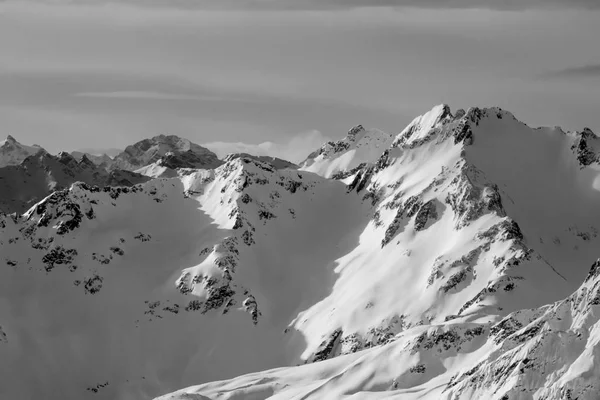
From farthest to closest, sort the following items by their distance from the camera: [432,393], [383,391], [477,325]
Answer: [477,325] → [383,391] → [432,393]

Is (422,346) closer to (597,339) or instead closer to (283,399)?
(283,399)

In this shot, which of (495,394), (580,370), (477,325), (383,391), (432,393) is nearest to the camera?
(580,370)

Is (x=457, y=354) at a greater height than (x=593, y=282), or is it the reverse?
(x=593, y=282)

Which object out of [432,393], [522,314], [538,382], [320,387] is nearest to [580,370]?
[538,382]

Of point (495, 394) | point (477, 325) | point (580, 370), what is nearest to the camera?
point (580, 370)

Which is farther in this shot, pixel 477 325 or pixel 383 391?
pixel 477 325

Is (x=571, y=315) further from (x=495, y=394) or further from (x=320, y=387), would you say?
A: (x=320, y=387)

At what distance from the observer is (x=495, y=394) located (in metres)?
130

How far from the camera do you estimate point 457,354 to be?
185375mm

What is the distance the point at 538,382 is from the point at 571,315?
1563 centimetres

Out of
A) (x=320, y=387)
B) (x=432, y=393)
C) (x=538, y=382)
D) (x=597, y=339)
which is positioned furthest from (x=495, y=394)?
(x=320, y=387)

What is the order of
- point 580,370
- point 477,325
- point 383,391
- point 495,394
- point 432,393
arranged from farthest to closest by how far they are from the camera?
point 477,325 < point 383,391 < point 432,393 < point 495,394 < point 580,370

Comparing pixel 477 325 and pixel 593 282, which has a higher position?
pixel 593 282

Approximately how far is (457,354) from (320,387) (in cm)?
2759
